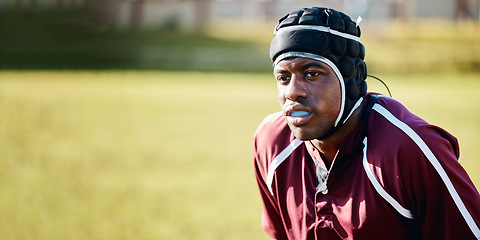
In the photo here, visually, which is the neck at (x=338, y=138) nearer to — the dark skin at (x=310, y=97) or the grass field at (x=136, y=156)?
the dark skin at (x=310, y=97)

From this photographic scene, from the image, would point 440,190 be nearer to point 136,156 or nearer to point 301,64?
point 301,64

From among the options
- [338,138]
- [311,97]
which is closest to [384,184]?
[338,138]

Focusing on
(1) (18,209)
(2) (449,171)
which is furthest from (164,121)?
(2) (449,171)

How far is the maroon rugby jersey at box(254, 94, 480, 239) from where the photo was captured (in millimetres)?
2301

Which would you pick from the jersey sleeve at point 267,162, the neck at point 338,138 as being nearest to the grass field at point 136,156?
the jersey sleeve at point 267,162

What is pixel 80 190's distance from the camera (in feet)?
23.8

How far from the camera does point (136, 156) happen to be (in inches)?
371

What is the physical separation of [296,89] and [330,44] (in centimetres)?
26

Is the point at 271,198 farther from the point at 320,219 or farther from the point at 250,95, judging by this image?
the point at 250,95

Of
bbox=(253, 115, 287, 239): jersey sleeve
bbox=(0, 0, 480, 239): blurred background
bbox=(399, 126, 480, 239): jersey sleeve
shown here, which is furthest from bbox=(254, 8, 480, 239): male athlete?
bbox=(0, 0, 480, 239): blurred background

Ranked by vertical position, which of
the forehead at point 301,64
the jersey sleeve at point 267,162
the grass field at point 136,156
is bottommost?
the grass field at point 136,156

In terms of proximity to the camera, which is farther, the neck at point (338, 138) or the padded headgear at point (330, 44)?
the neck at point (338, 138)

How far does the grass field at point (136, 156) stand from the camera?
608 cm

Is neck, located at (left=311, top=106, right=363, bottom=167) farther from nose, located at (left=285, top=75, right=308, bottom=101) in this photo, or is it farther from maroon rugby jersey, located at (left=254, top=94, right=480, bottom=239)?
nose, located at (left=285, top=75, right=308, bottom=101)
